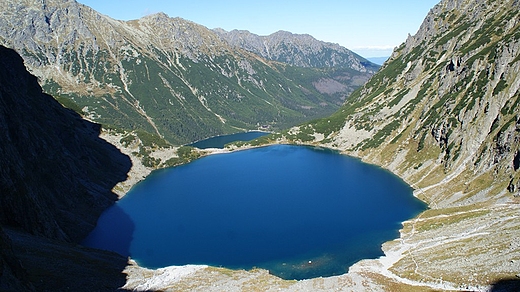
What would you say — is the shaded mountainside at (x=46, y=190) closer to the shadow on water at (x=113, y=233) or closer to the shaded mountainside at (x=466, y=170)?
the shadow on water at (x=113, y=233)

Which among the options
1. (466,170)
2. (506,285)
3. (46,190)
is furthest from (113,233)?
(466,170)

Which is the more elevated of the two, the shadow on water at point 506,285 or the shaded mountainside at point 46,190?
the shaded mountainside at point 46,190

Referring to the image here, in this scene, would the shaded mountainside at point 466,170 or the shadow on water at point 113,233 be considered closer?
the shaded mountainside at point 466,170

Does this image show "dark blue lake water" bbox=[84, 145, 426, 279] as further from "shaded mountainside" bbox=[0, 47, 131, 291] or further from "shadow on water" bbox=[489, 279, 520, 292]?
"shadow on water" bbox=[489, 279, 520, 292]

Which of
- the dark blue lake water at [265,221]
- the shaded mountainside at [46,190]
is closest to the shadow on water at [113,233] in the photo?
the dark blue lake water at [265,221]

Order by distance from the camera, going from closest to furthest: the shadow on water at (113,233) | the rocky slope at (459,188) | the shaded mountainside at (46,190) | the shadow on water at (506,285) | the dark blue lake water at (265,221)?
the shadow on water at (506,285), the shaded mountainside at (46,190), the rocky slope at (459,188), the dark blue lake water at (265,221), the shadow on water at (113,233)

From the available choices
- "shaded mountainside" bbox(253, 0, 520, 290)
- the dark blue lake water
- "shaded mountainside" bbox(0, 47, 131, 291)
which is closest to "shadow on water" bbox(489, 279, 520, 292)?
"shaded mountainside" bbox(253, 0, 520, 290)
